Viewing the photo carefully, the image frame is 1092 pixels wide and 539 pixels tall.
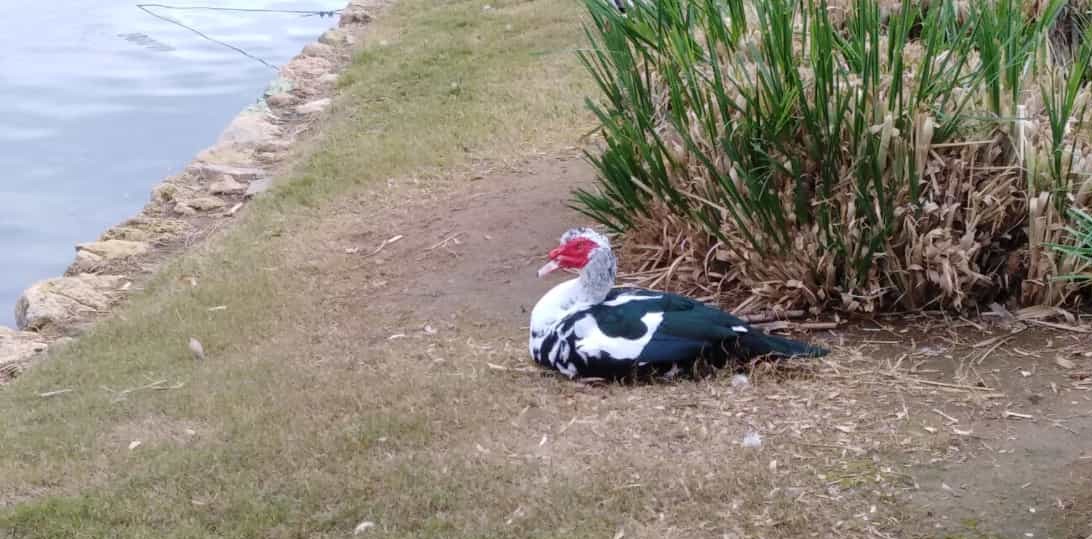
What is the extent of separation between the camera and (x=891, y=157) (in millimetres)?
4941

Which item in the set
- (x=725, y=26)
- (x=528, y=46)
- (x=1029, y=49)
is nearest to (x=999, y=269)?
(x=1029, y=49)

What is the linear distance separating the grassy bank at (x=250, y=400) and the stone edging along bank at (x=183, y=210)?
0.46m

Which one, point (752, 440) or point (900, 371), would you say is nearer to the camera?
point (752, 440)

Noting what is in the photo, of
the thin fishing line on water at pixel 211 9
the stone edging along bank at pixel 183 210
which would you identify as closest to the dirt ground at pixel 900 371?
the stone edging along bank at pixel 183 210

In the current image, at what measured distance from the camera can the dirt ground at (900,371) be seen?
12.4 ft

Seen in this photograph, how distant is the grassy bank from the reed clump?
1.52 metres

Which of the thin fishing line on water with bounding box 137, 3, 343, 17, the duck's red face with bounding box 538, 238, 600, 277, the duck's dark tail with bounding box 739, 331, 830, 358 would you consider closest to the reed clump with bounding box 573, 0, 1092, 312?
the duck's dark tail with bounding box 739, 331, 830, 358

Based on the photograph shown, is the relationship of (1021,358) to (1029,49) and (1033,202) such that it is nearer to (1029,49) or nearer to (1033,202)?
(1033,202)

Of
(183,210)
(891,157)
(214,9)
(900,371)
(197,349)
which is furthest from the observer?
(214,9)

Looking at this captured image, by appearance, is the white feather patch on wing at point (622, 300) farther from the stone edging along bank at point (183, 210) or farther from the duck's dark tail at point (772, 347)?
the stone edging along bank at point (183, 210)

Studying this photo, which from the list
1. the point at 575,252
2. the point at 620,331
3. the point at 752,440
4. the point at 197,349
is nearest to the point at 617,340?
the point at 620,331

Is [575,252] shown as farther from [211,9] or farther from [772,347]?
[211,9]

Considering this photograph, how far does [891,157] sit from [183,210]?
550 centimetres

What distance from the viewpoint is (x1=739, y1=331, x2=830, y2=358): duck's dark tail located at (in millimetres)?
4672
